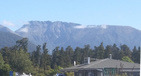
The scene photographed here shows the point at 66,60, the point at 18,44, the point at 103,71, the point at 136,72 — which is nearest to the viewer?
the point at 103,71

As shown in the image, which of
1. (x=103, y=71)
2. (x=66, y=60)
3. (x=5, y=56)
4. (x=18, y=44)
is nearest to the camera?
(x=103, y=71)

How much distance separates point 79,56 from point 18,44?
1665cm

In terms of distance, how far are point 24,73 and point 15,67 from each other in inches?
77.8

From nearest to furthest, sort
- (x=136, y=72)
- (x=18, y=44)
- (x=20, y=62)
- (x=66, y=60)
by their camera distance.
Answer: (x=136, y=72)
(x=20, y=62)
(x=66, y=60)
(x=18, y=44)

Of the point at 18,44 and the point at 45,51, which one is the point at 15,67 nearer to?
the point at 45,51

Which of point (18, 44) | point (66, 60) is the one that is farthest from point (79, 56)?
point (18, 44)

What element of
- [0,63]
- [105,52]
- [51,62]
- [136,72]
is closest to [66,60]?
[51,62]

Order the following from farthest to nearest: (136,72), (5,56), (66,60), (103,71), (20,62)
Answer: (66,60), (5,56), (20,62), (136,72), (103,71)

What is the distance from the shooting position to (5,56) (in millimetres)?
75438

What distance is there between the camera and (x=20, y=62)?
6112cm

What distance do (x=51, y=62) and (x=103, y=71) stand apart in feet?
132

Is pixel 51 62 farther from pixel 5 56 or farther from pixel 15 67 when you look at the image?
pixel 15 67

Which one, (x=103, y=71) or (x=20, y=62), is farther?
(x=20, y=62)

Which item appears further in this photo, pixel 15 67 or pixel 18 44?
pixel 18 44
